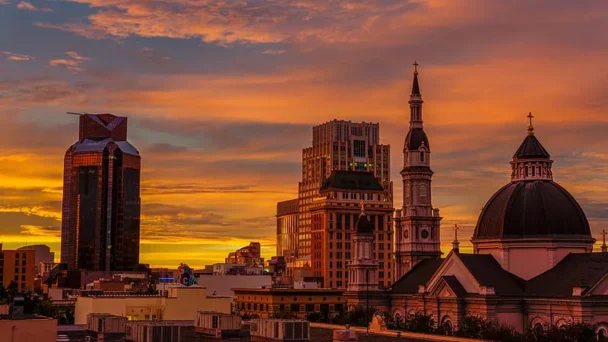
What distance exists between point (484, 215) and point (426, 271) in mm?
14713

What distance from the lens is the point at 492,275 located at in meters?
115

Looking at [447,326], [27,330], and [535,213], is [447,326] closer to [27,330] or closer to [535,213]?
[535,213]

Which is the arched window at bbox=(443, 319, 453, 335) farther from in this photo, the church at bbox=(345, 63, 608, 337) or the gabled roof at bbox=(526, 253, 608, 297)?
the gabled roof at bbox=(526, 253, 608, 297)

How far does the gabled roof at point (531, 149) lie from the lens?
122m

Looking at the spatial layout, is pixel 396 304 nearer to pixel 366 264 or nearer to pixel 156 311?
pixel 366 264

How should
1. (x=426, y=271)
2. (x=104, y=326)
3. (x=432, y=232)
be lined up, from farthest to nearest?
(x=432, y=232) → (x=426, y=271) → (x=104, y=326)

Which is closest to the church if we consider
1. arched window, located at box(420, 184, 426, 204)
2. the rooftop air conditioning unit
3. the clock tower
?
the clock tower

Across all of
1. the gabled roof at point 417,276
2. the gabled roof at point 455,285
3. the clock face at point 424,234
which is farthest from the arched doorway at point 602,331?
the clock face at point 424,234

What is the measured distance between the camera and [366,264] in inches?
5384

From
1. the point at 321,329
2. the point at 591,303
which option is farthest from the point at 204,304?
the point at 591,303

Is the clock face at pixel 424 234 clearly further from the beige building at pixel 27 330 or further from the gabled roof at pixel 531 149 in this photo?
the beige building at pixel 27 330

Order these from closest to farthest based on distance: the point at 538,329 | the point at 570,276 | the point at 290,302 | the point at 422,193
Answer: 1. the point at 538,329
2. the point at 570,276
3. the point at 422,193
4. the point at 290,302

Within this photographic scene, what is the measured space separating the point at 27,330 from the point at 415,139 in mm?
95662

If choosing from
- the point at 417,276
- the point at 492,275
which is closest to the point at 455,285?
the point at 492,275
